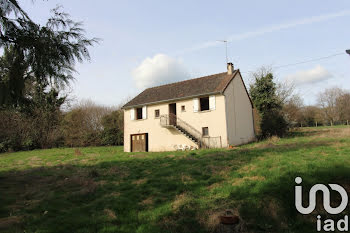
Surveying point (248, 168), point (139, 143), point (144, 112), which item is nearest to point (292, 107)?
point (144, 112)

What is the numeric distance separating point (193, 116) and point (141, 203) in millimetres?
14983

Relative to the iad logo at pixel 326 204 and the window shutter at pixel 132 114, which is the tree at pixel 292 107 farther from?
the iad logo at pixel 326 204

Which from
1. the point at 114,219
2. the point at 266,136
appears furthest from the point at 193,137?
the point at 114,219

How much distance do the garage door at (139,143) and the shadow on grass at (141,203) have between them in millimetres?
14485

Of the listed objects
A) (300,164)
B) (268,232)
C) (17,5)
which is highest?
(17,5)

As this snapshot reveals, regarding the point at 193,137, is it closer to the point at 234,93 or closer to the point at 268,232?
the point at 234,93

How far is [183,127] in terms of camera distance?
70.2ft

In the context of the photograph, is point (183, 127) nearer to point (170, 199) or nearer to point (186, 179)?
point (186, 179)

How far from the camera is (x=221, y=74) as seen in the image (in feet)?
73.5

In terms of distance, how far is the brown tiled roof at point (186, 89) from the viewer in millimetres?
20619

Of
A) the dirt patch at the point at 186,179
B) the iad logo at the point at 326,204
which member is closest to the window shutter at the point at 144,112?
the dirt patch at the point at 186,179

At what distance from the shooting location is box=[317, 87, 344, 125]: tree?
162 feet

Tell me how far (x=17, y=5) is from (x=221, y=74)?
18.6m

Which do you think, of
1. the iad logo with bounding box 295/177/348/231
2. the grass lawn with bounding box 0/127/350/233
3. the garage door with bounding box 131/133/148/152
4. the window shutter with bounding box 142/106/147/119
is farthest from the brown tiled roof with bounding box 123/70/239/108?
the iad logo with bounding box 295/177/348/231
